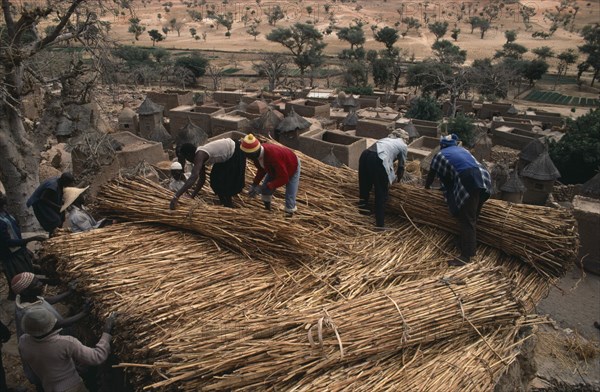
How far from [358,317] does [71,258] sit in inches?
94.4

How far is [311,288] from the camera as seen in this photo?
11.5ft

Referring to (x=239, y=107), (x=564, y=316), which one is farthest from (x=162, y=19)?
(x=564, y=316)

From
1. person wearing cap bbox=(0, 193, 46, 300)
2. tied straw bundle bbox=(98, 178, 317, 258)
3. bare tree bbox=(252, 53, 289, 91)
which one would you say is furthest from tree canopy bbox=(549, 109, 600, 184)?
bare tree bbox=(252, 53, 289, 91)

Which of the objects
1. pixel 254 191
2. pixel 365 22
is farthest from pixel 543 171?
pixel 365 22

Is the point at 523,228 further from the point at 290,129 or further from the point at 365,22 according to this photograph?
the point at 365,22

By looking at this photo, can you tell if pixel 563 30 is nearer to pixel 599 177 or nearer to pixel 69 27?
pixel 599 177

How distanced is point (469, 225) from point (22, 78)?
24.2 feet

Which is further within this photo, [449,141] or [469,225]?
[449,141]

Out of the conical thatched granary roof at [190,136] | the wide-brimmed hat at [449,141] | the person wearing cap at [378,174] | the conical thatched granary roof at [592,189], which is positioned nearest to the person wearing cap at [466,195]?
the wide-brimmed hat at [449,141]

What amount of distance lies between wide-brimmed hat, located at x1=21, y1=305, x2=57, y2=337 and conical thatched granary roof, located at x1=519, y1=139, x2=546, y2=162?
21218 mm

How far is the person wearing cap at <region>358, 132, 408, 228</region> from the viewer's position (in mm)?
4605

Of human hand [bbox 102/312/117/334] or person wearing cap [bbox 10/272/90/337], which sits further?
person wearing cap [bbox 10/272/90/337]

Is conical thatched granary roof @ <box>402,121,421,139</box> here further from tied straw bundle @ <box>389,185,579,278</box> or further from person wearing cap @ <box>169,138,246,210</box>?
person wearing cap @ <box>169,138,246,210</box>

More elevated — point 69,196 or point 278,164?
point 278,164
